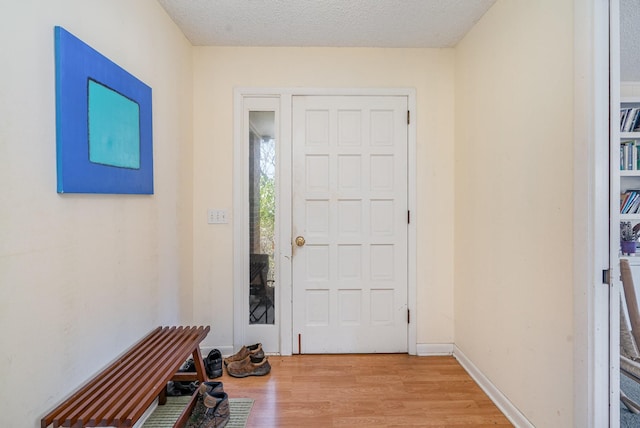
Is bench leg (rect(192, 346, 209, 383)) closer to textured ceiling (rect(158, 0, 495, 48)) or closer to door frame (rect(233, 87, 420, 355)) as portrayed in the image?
door frame (rect(233, 87, 420, 355))

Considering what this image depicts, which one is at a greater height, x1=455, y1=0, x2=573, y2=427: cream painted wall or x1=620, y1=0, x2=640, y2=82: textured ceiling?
x1=620, y1=0, x2=640, y2=82: textured ceiling

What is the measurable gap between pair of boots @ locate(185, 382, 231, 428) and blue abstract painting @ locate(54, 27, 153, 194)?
1200mm

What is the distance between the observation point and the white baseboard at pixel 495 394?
1.79 metres

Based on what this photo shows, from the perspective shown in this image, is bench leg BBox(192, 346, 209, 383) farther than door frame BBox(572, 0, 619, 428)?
Yes

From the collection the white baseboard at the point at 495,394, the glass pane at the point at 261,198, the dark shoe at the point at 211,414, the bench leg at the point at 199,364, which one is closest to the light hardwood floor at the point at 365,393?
the white baseboard at the point at 495,394

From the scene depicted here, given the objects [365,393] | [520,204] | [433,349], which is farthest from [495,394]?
[520,204]

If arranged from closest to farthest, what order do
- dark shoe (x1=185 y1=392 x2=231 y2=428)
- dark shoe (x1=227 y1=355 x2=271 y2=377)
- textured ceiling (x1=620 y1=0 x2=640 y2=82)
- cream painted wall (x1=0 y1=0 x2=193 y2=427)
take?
cream painted wall (x1=0 y1=0 x2=193 y2=427) → dark shoe (x1=185 y1=392 x2=231 y2=428) → textured ceiling (x1=620 y1=0 x2=640 y2=82) → dark shoe (x1=227 y1=355 x2=271 y2=377)

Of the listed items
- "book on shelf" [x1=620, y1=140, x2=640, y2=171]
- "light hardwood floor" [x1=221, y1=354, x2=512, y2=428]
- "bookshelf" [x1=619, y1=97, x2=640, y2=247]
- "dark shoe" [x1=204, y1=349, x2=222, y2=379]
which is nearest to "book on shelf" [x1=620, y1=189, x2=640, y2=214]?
"bookshelf" [x1=619, y1=97, x2=640, y2=247]

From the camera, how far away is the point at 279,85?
2627 millimetres

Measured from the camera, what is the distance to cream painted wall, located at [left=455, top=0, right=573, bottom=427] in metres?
1.50

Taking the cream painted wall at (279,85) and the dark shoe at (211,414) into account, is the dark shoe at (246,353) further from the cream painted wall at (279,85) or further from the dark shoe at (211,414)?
the dark shoe at (211,414)

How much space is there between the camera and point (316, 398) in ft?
6.82

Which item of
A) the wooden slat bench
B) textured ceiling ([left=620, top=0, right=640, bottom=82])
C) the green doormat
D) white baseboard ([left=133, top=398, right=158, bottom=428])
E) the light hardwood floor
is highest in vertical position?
textured ceiling ([left=620, top=0, right=640, bottom=82])

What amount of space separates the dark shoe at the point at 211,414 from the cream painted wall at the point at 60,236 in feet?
1.78
